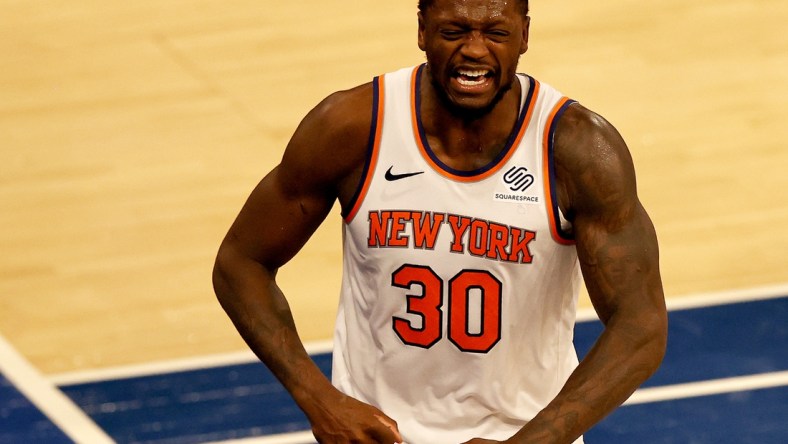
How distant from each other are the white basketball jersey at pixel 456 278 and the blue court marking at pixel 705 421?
7.93ft

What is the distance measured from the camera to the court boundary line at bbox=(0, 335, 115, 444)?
6.75 m

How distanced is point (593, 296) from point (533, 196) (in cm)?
28

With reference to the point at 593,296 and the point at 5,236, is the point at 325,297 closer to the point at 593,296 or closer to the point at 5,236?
the point at 5,236

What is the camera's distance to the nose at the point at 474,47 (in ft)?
12.5

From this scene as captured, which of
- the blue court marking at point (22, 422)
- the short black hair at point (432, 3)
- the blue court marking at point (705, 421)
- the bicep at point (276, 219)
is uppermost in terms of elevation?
the short black hair at point (432, 3)

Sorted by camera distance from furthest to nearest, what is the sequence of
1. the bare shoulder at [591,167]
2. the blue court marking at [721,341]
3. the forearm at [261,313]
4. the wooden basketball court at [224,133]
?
the wooden basketball court at [224,133] → the blue court marking at [721,341] → the forearm at [261,313] → the bare shoulder at [591,167]

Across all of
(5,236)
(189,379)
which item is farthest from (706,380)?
(5,236)

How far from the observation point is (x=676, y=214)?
8.53 metres

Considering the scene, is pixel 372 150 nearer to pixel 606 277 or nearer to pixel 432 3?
pixel 432 3

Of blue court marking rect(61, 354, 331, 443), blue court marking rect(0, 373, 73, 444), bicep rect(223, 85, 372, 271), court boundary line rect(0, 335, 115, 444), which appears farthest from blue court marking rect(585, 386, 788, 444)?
bicep rect(223, 85, 372, 271)

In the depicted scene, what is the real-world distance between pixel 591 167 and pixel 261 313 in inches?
37.8

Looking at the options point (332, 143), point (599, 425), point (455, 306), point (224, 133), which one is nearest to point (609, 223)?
point (455, 306)

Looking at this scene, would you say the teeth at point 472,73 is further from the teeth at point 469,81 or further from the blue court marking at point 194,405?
the blue court marking at point 194,405

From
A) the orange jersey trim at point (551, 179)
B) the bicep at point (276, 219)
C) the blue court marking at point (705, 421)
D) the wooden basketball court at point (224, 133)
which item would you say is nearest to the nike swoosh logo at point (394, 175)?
the bicep at point (276, 219)
